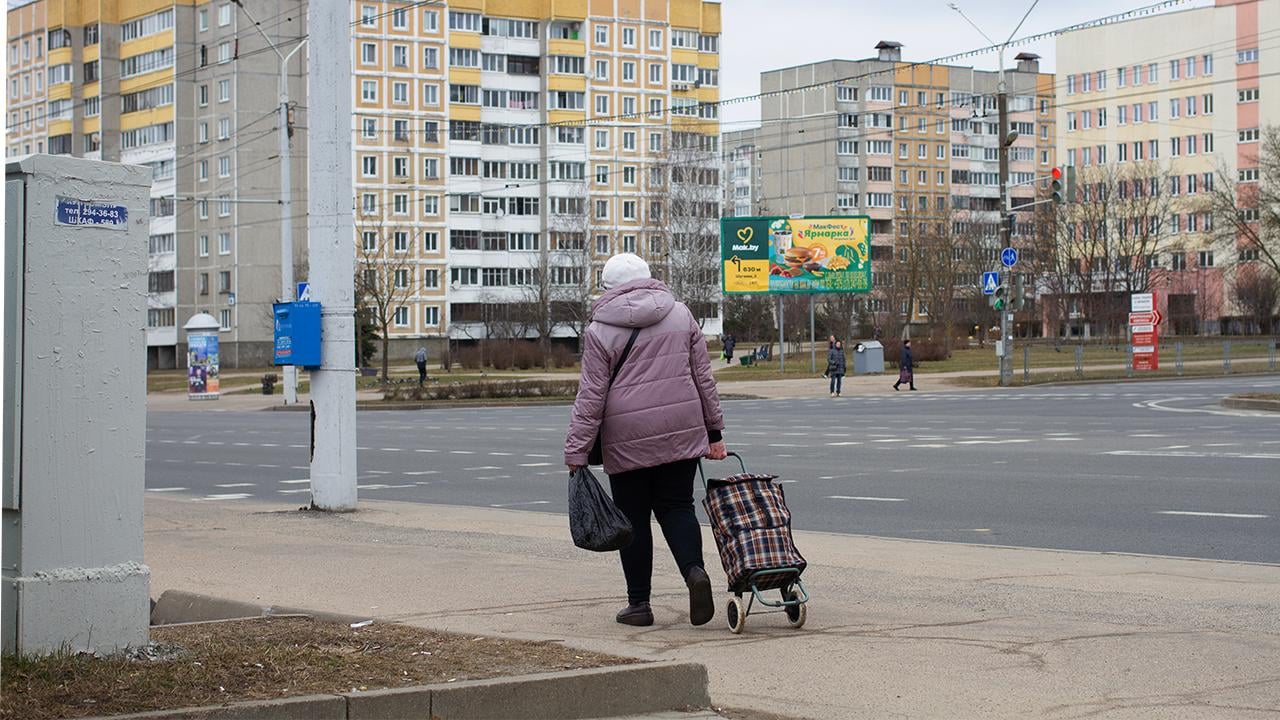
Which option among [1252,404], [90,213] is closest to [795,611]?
[90,213]

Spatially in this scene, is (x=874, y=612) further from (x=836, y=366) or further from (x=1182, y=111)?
(x=1182, y=111)

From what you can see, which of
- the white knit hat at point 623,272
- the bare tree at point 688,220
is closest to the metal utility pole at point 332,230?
the white knit hat at point 623,272

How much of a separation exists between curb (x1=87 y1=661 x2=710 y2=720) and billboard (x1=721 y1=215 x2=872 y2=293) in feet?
192

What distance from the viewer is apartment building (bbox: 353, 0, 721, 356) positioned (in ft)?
349

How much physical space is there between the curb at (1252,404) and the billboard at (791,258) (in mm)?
31042

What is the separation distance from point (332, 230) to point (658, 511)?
6744 millimetres

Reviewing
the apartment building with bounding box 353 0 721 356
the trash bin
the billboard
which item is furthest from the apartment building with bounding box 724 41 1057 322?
the trash bin

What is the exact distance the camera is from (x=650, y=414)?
7746 mm

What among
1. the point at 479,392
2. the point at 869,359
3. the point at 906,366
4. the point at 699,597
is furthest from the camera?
the point at 869,359

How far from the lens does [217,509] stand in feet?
50.3

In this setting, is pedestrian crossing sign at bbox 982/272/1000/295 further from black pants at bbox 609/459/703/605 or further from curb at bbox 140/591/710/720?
curb at bbox 140/591/710/720

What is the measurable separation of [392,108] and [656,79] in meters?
18.7

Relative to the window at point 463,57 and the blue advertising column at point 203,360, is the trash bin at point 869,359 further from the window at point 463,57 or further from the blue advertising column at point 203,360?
the window at point 463,57

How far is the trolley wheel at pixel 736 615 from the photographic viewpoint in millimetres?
7723
